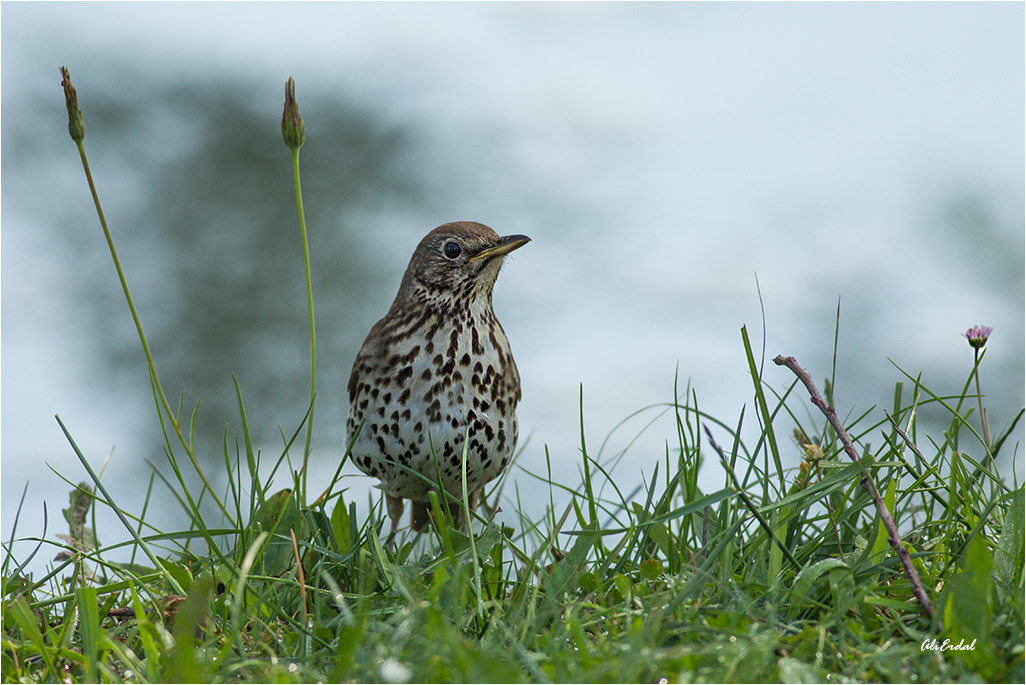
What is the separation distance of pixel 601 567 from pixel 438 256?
177 centimetres

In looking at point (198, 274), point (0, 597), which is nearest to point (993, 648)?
point (0, 597)

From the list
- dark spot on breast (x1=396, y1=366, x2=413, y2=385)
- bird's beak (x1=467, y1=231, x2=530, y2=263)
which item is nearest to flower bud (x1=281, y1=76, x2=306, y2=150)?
dark spot on breast (x1=396, y1=366, x2=413, y2=385)

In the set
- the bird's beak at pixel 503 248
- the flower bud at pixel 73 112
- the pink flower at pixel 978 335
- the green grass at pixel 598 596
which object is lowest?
the green grass at pixel 598 596

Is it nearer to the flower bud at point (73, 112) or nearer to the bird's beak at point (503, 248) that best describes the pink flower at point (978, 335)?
the bird's beak at point (503, 248)

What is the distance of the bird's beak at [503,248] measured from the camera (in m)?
3.80

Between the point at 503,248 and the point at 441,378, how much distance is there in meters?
0.64

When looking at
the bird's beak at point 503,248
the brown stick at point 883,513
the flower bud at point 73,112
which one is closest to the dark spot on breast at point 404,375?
the bird's beak at point 503,248

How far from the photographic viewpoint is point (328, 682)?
6.13 feet

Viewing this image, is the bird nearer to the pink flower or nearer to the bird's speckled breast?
the bird's speckled breast

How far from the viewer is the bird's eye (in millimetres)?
3918

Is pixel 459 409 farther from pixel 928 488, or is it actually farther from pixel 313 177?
pixel 313 177

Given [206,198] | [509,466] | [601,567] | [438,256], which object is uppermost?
[206,198]

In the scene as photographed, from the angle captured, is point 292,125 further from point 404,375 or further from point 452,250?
point 452,250

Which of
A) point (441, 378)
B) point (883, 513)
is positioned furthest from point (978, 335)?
point (441, 378)
